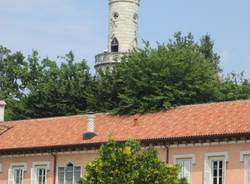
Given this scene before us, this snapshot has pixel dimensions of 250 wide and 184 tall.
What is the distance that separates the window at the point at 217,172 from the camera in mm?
49375

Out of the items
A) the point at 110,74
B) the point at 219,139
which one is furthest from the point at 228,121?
the point at 110,74

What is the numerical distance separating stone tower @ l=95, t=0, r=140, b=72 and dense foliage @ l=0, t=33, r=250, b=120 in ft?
53.9

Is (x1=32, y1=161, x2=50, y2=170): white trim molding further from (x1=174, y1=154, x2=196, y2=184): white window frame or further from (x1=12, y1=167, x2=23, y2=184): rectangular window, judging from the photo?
(x1=174, y1=154, x2=196, y2=184): white window frame

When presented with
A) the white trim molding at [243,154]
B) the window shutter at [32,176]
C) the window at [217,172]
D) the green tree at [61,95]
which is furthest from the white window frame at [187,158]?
the green tree at [61,95]

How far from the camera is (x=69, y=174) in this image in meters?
55.9

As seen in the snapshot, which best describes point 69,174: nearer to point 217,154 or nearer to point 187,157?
point 187,157

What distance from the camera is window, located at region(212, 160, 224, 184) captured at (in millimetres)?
49375

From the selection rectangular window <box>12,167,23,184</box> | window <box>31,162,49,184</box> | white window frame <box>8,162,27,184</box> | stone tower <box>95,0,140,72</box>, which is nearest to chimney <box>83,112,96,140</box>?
window <box>31,162,49,184</box>

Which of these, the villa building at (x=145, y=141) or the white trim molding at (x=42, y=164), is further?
the white trim molding at (x=42, y=164)

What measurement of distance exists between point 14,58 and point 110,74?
754 inches

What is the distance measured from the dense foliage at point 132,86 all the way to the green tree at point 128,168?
1230 cm

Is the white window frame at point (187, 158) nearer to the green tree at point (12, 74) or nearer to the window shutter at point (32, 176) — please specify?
the window shutter at point (32, 176)

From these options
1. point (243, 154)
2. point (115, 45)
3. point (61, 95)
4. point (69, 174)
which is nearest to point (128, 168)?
point (243, 154)

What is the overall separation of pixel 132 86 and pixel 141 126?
8319 millimetres
